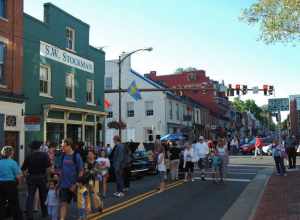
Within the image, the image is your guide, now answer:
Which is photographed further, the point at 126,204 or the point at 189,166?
the point at 189,166

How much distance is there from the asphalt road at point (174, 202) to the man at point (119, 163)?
0.30 m

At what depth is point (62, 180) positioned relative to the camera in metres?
9.33

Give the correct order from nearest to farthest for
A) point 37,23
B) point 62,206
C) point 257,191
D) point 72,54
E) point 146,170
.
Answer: point 62,206 < point 257,191 < point 146,170 < point 37,23 < point 72,54

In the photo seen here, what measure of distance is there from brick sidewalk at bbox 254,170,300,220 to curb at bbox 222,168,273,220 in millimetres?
163

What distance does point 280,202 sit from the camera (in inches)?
454

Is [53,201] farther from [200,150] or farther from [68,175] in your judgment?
[200,150]

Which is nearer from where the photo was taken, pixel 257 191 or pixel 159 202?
pixel 159 202

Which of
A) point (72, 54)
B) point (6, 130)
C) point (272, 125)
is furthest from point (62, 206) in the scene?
point (272, 125)

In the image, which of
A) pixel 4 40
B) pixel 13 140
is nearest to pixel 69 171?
pixel 13 140

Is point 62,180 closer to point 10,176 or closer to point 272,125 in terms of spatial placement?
point 10,176

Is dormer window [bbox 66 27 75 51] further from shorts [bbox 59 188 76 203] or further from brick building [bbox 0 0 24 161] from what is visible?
shorts [bbox 59 188 76 203]

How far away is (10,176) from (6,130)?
12.9 m

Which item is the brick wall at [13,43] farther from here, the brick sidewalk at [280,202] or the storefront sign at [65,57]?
the brick sidewalk at [280,202]

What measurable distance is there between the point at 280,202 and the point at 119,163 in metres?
4.78
